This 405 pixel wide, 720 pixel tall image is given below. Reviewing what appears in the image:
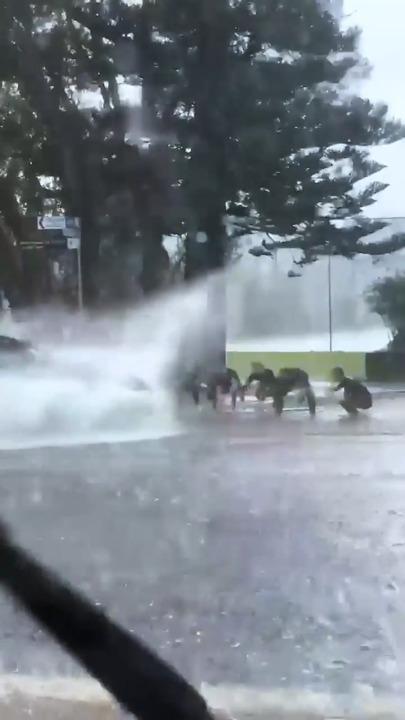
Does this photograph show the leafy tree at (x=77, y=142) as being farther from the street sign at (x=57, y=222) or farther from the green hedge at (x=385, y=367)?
the green hedge at (x=385, y=367)

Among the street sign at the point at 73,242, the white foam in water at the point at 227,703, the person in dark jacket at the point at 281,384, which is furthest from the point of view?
the street sign at the point at 73,242

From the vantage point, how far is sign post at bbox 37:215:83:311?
5.47m

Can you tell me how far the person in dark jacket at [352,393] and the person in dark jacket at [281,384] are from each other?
0.14m

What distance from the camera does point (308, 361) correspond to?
4957 mm

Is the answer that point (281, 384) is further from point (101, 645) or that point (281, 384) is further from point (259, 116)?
point (101, 645)

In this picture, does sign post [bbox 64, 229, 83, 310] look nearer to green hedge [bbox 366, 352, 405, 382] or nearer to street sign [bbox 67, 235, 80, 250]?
street sign [bbox 67, 235, 80, 250]

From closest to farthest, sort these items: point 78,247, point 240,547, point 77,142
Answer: point 240,547 < point 77,142 < point 78,247

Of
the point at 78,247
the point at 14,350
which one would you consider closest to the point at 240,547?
the point at 78,247

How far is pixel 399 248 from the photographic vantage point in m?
4.79

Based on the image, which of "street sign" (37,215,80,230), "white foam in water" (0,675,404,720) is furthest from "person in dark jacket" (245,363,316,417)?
"white foam in water" (0,675,404,720)

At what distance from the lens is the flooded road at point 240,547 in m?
3.43

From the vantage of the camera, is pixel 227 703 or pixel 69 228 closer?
pixel 227 703

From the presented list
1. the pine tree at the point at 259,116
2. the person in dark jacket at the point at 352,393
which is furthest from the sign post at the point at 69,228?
the person in dark jacket at the point at 352,393

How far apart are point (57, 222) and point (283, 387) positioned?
1.52 meters
